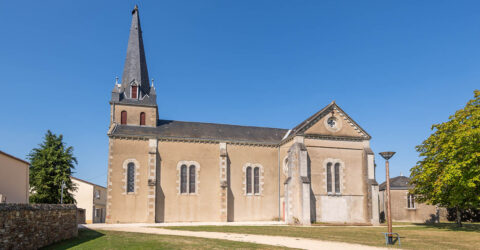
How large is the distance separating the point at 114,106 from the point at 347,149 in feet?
75.8

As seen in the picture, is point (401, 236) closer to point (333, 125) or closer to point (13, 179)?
point (333, 125)

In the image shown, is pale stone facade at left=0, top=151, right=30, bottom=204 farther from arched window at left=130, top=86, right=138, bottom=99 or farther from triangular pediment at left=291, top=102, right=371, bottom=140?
triangular pediment at left=291, top=102, right=371, bottom=140

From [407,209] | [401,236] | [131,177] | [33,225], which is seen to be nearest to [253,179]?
[131,177]

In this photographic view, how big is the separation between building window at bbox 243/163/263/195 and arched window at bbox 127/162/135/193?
10.5 meters

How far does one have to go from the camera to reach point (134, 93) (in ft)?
121

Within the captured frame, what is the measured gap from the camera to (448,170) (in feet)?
81.4

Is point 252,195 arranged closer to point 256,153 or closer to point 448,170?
point 256,153

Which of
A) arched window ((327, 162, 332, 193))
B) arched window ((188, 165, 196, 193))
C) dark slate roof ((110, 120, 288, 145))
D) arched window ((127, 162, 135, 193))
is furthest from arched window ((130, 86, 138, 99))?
arched window ((327, 162, 332, 193))

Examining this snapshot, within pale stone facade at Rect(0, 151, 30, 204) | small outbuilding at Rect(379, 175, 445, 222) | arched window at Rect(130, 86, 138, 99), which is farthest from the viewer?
small outbuilding at Rect(379, 175, 445, 222)

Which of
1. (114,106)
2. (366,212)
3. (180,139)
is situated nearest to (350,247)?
(366,212)

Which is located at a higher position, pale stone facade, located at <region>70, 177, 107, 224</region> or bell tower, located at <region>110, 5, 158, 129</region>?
bell tower, located at <region>110, 5, 158, 129</region>

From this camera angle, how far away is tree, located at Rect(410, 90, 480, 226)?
2441 centimetres

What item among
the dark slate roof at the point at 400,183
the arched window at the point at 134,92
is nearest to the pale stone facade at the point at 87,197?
the arched window at the point at 134,92

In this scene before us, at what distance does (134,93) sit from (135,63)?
11.2 ft
